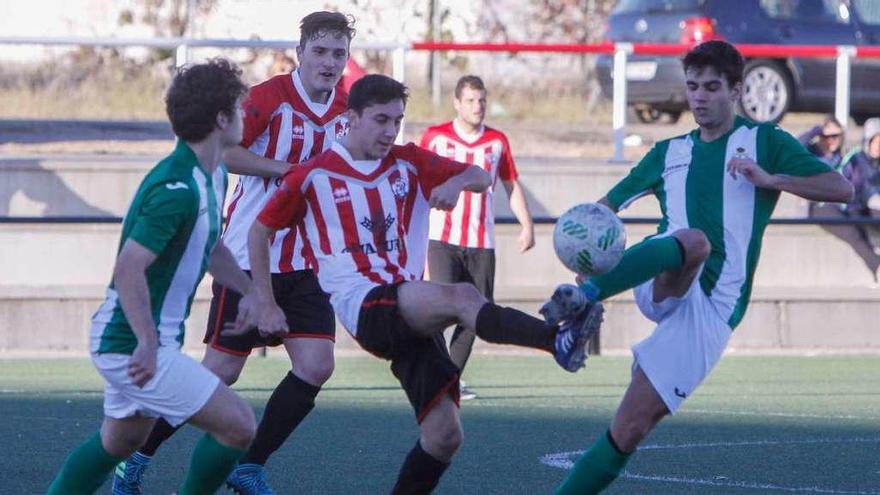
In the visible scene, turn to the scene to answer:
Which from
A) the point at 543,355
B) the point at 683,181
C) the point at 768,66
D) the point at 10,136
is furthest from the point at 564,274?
→ the point at 683,181

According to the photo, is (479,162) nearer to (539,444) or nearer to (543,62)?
(539,444)

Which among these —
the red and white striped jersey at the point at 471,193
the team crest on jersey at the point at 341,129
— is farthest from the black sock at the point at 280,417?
the red and white striped jersey at the point at 471,193

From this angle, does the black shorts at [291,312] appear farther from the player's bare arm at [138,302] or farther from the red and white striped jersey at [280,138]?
the player's bare arm at [138,302]

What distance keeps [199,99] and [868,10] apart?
1199cm

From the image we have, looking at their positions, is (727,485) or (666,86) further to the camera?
(666,86)

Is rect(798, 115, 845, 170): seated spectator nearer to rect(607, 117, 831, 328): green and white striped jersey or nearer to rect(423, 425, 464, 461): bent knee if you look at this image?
rect(607, 117, 831, 328): green and white striped jersey

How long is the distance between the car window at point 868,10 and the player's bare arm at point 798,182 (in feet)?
34.5

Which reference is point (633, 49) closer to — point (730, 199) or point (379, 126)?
point (730, 199)

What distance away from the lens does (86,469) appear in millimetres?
5094

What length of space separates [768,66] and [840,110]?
185cm

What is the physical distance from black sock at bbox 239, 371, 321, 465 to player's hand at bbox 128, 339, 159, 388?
4.57ft

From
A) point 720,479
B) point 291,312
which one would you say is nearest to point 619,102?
point 720,479

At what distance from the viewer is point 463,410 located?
9.02m

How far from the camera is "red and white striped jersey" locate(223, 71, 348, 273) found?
6434 millimetres
